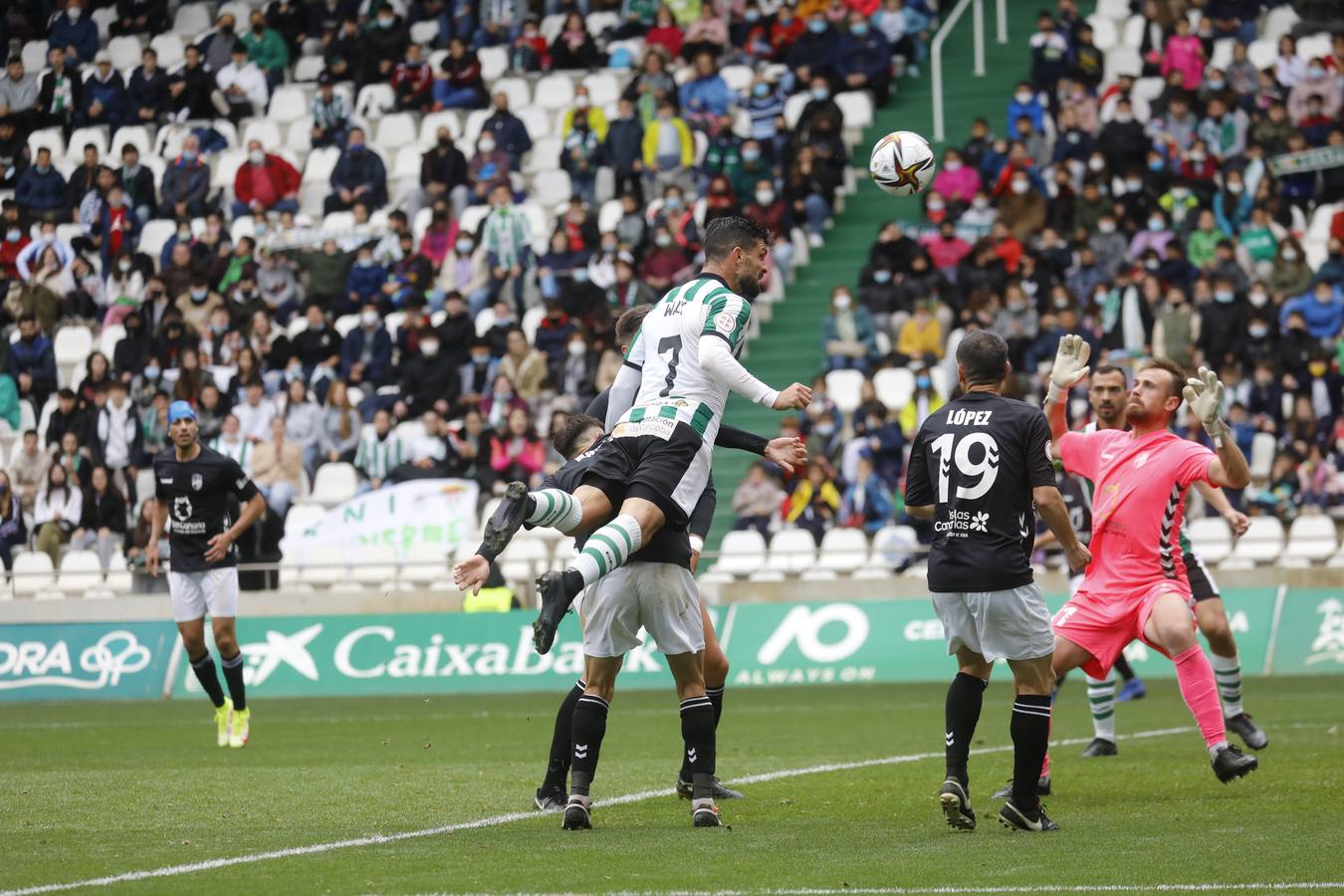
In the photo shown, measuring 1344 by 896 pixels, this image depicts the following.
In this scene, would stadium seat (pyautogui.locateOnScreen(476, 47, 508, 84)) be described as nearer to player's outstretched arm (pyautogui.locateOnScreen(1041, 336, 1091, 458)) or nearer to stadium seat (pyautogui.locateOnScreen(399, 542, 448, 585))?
stadium seat (pyautogui.locateOnScreen(399, 542, 448, 585))

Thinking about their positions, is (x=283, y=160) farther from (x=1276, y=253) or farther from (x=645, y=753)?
(x=645, y=753)

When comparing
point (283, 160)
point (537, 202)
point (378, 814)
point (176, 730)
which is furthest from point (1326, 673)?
point (283, 160)

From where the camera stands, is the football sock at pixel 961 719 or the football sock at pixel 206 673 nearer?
the football sock at pixel 961 719

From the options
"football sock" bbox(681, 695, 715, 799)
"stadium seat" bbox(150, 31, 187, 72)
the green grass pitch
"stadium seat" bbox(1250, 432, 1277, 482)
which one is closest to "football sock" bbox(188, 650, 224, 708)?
the green grass pitch

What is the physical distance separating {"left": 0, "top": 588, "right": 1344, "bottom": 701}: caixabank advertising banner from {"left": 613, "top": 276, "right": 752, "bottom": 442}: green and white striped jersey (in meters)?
11.4

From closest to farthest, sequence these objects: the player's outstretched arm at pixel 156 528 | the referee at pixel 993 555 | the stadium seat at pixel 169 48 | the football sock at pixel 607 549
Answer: the football sock at pixel 607 549
the referee at pixel 993 555
the player's outstretched arm at pixel 156 528
the stadium seat at pixel 169 48

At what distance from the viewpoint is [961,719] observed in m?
8.85

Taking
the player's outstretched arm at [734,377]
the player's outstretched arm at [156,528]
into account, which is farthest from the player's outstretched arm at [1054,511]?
the player's outstretched arm at [156,528]

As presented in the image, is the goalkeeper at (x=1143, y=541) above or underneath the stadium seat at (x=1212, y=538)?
above

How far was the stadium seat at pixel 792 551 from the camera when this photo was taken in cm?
2292

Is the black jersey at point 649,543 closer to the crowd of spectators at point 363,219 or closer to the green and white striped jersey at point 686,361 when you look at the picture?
the green and white striped jersey at point 686,361

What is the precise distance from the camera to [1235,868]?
7.45 metres

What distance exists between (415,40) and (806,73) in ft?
26.1

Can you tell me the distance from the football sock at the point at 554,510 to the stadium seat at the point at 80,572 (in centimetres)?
1594
